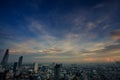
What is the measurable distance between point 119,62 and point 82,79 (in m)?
66.8

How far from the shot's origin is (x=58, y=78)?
150 ft

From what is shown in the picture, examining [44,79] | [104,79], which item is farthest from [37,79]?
[104,79]

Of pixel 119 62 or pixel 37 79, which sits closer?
pixel 37 79

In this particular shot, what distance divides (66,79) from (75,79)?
3.47 m

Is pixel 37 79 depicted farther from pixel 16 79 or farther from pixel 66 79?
pixel 66 79

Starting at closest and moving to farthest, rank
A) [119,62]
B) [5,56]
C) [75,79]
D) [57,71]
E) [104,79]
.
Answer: [75,79] < [104,79] < [57,71] < [5,56] < [119,62]

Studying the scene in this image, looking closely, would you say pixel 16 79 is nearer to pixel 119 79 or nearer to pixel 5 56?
pixel 5 56

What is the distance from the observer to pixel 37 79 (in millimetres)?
42500

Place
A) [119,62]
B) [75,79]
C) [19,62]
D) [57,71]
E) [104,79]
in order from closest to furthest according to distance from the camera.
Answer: [75,79] → [104,79] → [57,71] → [19,62] → [119,62]

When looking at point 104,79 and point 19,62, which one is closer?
point 104,79

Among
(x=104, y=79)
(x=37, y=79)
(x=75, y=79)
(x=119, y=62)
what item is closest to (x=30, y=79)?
(x=37, y=79)

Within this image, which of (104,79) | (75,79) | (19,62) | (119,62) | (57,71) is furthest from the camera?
(119,62)

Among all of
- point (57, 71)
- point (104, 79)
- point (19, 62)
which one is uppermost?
point (19, 62)

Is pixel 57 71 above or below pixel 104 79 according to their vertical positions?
above
